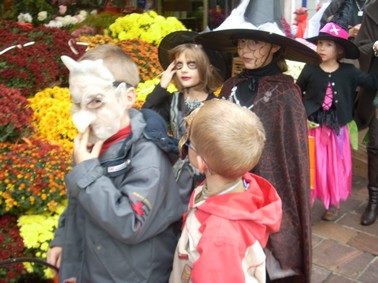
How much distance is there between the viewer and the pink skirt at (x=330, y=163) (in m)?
4.08

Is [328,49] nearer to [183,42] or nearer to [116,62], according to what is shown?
[183,42]

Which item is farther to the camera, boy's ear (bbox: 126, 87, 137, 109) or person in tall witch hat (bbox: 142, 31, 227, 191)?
person in tall witch hat (bbox: 142, 31, 227, 191)

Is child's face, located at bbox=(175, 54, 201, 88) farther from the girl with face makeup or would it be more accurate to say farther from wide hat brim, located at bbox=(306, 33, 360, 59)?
wide hat brim, located at bbox=(306, 33, 360, 59)

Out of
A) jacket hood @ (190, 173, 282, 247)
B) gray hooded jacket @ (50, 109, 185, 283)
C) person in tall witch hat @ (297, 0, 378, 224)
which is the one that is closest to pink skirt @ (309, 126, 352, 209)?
person in tall witch hat @ (297, 0, 378, 224)

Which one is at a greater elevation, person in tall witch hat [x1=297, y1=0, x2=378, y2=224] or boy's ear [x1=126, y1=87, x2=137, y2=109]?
boy's ear [x1=126, y1=87, x2=137, y2=109]

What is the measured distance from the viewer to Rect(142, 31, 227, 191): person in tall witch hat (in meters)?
2.98

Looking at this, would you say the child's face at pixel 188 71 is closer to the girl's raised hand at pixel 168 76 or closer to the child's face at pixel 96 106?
the girl's raised hand at pixel 168 76

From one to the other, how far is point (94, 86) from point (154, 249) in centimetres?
70

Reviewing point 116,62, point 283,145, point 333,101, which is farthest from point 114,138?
point 333,101

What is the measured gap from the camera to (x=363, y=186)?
5215 mm

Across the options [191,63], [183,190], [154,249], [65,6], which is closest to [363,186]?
[191,63]

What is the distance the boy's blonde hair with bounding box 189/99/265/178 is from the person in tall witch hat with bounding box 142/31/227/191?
122 centimetres

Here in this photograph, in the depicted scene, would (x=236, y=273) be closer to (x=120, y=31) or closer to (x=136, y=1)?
(x=120, y=31)

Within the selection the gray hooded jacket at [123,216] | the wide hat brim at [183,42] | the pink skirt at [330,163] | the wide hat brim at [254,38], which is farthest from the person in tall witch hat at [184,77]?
the pink skirt at [330,163]
